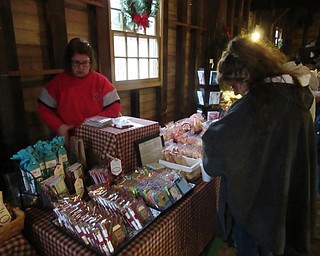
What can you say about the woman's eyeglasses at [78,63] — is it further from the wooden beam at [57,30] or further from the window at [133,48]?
the window at [133,48]

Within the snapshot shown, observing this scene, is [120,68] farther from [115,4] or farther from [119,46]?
[115,4]

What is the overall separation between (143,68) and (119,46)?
1.62 ft

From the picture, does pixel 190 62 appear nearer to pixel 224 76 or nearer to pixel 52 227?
pixel 224 76

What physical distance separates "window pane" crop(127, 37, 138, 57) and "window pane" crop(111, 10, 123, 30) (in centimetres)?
19

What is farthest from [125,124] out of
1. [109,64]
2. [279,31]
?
[279,31]

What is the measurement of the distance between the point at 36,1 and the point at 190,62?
8.62ft

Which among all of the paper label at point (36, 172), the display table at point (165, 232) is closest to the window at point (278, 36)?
the display table at point (165, 232)

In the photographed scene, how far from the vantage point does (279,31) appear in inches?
370

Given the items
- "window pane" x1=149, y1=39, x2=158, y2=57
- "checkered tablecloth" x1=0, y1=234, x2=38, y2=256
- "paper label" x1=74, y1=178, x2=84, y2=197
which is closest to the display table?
"checkered tablecloth" x1=0, y1=234, x2=38, y2=256

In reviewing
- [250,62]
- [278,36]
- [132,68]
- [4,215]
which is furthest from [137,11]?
[278,36]

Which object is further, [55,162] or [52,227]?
[55,162]

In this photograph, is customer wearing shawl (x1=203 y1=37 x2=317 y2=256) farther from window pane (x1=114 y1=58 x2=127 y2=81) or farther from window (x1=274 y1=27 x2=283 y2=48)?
window (x1=274 y1=27 x2=283 y2=48)

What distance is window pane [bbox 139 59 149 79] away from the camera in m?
3.11

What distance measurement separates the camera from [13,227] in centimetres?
107
